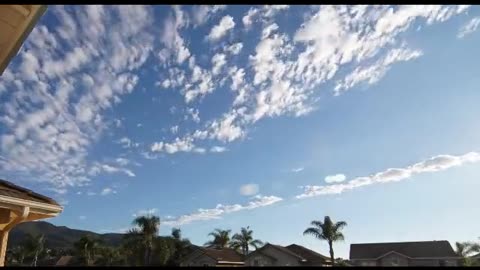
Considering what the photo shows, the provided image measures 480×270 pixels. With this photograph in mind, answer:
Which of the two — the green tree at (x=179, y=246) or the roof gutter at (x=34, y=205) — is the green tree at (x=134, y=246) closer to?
the green tree at (x=179, y=246)

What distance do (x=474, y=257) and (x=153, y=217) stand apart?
4397 cm

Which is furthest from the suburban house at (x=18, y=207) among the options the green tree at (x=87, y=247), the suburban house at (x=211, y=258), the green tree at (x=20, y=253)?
the green tree at (x=20, y=253)

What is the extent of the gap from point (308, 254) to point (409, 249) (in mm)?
14174

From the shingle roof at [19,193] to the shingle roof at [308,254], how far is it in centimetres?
4759

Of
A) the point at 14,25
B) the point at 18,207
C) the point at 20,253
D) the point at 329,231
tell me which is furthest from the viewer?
the point at 20,253

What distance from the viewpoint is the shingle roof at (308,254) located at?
5256 cm

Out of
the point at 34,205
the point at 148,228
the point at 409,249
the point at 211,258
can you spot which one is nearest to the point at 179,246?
the point at 148,228

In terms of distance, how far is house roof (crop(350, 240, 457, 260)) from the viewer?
173 ft

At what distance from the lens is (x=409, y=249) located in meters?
53.8

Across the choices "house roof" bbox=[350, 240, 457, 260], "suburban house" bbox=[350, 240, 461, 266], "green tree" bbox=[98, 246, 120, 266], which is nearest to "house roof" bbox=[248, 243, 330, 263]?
"suburban house" bbox=[350, 240, 461, 266]

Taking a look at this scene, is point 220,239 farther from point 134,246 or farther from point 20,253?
point 20,253

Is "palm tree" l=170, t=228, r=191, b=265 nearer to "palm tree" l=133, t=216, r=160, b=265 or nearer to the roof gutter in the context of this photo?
"palm tree" l=133, t=216, r=160, b=265
